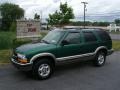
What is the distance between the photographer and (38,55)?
259 inches

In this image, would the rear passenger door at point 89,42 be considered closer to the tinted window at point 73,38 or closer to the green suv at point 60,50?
the green suv at point 60,50

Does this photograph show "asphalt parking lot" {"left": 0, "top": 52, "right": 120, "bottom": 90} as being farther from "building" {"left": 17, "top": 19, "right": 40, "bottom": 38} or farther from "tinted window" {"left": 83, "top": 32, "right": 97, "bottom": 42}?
"building" {"left": 17, "top": 19, "right": 40, "bottom": 38}

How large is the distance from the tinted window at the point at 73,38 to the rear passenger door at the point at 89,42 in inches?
13.1

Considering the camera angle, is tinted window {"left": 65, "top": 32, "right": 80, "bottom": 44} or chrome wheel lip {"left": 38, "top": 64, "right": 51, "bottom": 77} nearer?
chrome wheel lip {"left": 38, "top": 64, "right": 51, "bottom": 77}

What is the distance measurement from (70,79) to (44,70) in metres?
0.94

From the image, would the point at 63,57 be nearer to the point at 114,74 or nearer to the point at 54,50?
the point at 54,50

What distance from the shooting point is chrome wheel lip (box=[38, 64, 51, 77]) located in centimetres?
676

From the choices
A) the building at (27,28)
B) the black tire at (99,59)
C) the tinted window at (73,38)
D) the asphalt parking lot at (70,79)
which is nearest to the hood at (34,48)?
the tinted window at (73,38)

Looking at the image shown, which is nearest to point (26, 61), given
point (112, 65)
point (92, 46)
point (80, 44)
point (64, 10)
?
point (80, 44)

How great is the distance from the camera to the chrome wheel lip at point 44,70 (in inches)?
266

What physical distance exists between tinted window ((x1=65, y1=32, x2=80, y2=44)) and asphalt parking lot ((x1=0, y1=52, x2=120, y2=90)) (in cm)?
118

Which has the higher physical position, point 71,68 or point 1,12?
point 1,12

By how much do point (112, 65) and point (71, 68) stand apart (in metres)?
2.05

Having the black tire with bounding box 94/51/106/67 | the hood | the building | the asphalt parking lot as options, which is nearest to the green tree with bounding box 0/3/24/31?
the building
